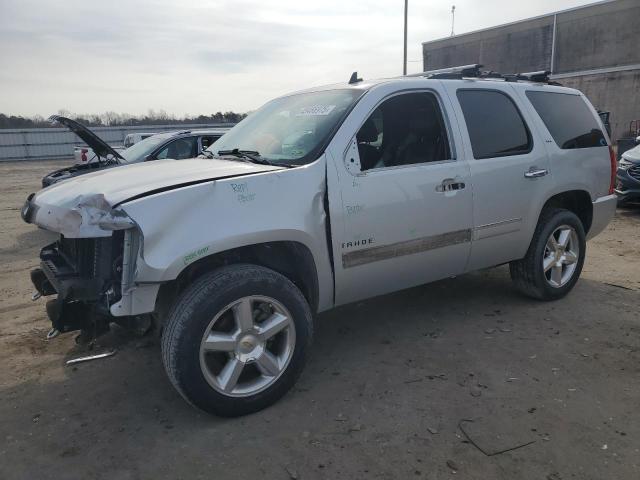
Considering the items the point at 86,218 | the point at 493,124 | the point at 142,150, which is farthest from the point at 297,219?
the point at 142,150

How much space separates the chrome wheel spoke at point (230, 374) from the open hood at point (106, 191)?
98 cm

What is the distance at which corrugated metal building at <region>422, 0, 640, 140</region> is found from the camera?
29.8 m

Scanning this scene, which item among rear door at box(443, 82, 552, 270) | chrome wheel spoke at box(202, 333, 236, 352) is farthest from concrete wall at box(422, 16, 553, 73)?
chrome wheel spoke at box(202, 333, 236, 352)

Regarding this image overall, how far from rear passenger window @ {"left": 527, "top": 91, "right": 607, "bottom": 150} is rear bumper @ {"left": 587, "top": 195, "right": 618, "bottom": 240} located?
1.76 ft

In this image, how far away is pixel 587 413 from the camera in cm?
293

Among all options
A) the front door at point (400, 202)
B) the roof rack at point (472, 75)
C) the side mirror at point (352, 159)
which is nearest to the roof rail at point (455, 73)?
the roof rack at point (472, 75)

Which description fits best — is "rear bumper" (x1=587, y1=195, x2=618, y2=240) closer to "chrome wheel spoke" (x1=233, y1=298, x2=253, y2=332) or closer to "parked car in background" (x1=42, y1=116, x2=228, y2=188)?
"chrome wheel spoke" (x1=233, y1=298, x2=253, y2=332)

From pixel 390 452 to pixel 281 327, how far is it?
36.0 inches

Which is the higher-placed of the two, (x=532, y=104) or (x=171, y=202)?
(x=532, y=104)

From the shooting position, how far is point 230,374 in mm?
2879

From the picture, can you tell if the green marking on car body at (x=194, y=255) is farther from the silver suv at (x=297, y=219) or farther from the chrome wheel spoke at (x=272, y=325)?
the chrome wheel spoke at (x=272, y=325)

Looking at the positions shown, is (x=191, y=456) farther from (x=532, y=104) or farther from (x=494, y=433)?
(x=532, y=104)

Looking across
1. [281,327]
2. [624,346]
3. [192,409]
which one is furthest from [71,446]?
[624,346]

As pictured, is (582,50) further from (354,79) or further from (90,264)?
(90,264)
